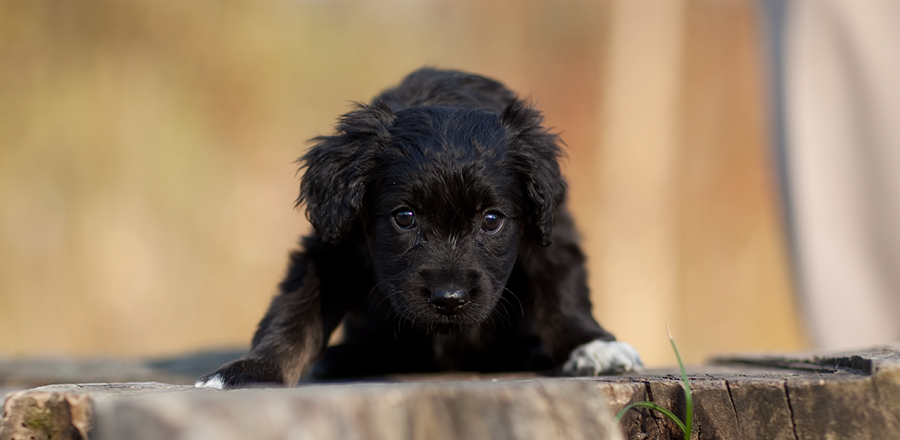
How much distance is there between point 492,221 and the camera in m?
3.04

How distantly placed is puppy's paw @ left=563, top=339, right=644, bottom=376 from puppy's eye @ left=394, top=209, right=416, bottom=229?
941 millimetres

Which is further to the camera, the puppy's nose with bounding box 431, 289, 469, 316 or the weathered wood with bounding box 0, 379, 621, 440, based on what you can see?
the puppy's nose with bounding box 431, 289, 469, 316

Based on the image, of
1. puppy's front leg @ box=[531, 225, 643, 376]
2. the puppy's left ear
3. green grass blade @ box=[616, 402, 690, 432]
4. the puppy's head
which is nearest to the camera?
green grass blade @ box=[616, 402, 690, 432]

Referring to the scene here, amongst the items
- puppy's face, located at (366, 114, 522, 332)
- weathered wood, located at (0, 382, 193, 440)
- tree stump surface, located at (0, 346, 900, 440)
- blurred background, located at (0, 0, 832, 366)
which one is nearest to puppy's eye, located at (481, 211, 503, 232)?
puppy's face, located at (366, 114, 522, 332)

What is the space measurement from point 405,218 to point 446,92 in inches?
34.7

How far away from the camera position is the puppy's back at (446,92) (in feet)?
11.7

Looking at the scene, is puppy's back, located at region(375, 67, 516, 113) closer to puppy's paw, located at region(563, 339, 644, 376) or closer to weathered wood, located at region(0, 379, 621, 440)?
puppy's paw, located at region(563, 339, 644, 376)

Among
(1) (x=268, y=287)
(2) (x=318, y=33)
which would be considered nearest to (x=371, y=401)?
(1) (x=268, y=287)

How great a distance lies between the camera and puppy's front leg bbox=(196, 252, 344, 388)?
284cm

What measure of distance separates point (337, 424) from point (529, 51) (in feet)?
24.6

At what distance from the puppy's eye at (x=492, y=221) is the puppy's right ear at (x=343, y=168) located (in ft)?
1.69

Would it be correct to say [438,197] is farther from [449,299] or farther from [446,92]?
[446,92]

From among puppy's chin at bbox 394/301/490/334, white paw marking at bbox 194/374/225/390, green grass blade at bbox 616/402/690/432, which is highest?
puppy's chin at bbox 394/301/490/334

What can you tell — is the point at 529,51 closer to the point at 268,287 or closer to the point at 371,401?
the point at 268,287
